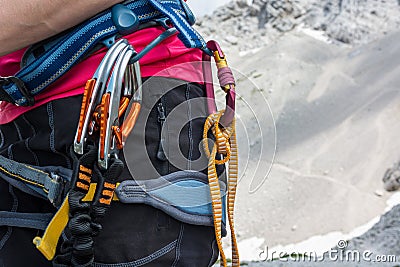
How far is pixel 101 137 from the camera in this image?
1.00m

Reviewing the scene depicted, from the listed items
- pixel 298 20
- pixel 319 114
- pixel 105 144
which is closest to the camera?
pixel 105 144

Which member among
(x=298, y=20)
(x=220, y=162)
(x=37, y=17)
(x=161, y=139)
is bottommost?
(x=298, y=20)

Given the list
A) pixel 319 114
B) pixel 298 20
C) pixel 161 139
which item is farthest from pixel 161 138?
pixel 298 20

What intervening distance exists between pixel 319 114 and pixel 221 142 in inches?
310

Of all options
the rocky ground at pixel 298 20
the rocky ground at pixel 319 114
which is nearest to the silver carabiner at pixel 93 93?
the rocky ground at pixel 319 114

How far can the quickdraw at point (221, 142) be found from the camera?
1.18 m

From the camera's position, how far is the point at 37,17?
40.8 inches

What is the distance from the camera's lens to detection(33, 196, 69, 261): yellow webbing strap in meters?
1.02

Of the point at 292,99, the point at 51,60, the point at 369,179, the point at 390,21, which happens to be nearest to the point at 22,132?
the point at 51,60

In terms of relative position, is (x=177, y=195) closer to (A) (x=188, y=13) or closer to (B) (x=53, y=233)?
(B) (x=53, y=233)

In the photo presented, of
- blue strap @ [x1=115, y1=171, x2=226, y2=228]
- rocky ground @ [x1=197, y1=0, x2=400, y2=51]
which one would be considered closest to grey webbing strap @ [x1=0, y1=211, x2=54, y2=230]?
blue strap @ [x1=115, y1=171, x2=226, y2=228]

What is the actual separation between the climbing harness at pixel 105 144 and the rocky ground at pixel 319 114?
243cm

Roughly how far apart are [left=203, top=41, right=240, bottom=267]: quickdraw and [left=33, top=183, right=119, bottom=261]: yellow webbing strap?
263 millimetres

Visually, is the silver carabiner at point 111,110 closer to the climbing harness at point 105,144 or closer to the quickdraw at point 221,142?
the climbing harness at point 105,144
